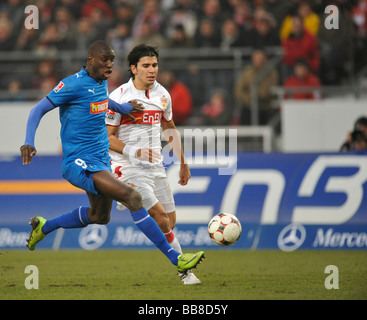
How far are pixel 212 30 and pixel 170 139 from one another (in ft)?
26.3

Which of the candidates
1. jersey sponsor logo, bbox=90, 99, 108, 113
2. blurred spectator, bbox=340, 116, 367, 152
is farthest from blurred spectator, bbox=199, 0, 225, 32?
jersey sponsor logo, bbox=90, 99, 108, 113

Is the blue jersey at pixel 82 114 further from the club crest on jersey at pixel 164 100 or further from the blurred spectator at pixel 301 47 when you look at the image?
the blurred spectator at pixel 301 47

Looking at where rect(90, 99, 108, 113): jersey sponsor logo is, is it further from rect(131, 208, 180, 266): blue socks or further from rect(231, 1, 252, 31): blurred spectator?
rect(231, 1, 252, 31): blurred spectator

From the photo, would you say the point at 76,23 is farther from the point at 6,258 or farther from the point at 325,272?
the point at 325,272

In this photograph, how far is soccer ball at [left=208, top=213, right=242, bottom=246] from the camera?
28.3 feet

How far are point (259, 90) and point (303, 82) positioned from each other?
962mm

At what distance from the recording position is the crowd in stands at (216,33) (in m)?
15.8

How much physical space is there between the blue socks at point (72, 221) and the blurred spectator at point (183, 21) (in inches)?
375

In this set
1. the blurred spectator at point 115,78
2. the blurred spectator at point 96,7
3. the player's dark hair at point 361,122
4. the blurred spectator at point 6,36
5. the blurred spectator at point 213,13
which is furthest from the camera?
the blurred spectator at point 96,7

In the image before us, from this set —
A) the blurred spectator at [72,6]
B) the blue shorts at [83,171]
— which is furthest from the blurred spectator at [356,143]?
the blurred spectator at [72,6]

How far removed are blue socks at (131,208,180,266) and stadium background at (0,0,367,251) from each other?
4.69 metres

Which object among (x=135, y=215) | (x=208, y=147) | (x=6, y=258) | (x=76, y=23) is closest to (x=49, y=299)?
(x=135, y=215)

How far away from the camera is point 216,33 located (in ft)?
55.1

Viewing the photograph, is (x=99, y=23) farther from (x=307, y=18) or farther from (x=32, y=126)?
(x=32, y=126)
